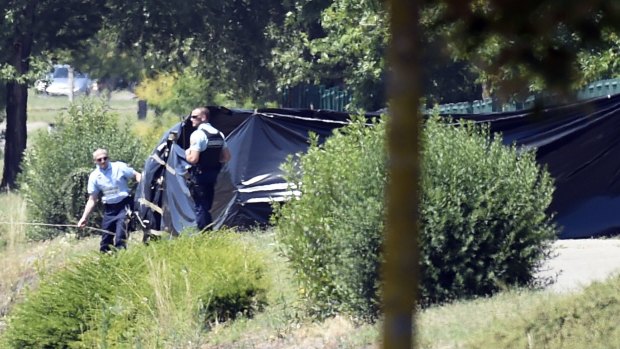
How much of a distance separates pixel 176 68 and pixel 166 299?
62.1 ft

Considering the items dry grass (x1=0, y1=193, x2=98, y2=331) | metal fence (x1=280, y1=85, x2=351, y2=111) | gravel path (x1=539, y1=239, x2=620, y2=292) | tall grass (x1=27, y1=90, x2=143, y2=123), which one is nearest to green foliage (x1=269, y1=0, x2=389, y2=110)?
metal fence (x1=280, y1=85, x2=351, y2=111)

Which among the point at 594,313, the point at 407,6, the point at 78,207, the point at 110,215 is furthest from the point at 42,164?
the point at 407,6

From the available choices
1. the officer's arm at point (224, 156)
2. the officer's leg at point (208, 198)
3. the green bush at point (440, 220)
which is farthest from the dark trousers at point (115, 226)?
the green bush at point (440, 220)

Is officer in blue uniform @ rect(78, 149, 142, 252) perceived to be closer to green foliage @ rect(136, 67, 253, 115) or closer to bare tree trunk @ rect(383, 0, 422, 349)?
bare tree trunk @ rect(383, 0, 422, 349)

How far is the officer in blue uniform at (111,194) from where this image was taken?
1321 cm

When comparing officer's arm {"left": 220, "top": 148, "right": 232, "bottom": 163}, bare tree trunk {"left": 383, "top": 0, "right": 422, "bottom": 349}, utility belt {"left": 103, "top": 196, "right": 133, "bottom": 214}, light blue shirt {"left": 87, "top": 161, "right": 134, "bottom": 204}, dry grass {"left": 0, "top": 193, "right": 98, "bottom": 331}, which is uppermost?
bare tree trunk {"left": 383, "top": 0, "right": 422, "bottom": 349}

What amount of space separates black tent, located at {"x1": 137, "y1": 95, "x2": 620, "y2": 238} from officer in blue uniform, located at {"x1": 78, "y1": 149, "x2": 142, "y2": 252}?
851 mm

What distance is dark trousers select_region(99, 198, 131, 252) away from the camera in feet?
42.9

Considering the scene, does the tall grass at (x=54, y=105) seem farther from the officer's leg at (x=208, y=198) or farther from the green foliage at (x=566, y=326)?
the green foliage at (x=566, y=326)

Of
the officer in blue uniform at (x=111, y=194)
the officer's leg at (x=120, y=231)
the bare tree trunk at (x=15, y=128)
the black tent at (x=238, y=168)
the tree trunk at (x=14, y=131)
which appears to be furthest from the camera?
the tree trunk at (x=14, y=131)

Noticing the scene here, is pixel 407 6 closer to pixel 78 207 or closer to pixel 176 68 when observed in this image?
pixel 78 207

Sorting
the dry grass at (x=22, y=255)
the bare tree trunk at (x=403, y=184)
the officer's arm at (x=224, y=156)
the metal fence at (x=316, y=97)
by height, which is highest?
the metal fence at (x=316, y=97)

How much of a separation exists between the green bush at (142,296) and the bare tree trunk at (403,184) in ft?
20.7

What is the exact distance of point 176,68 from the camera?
27.9m
